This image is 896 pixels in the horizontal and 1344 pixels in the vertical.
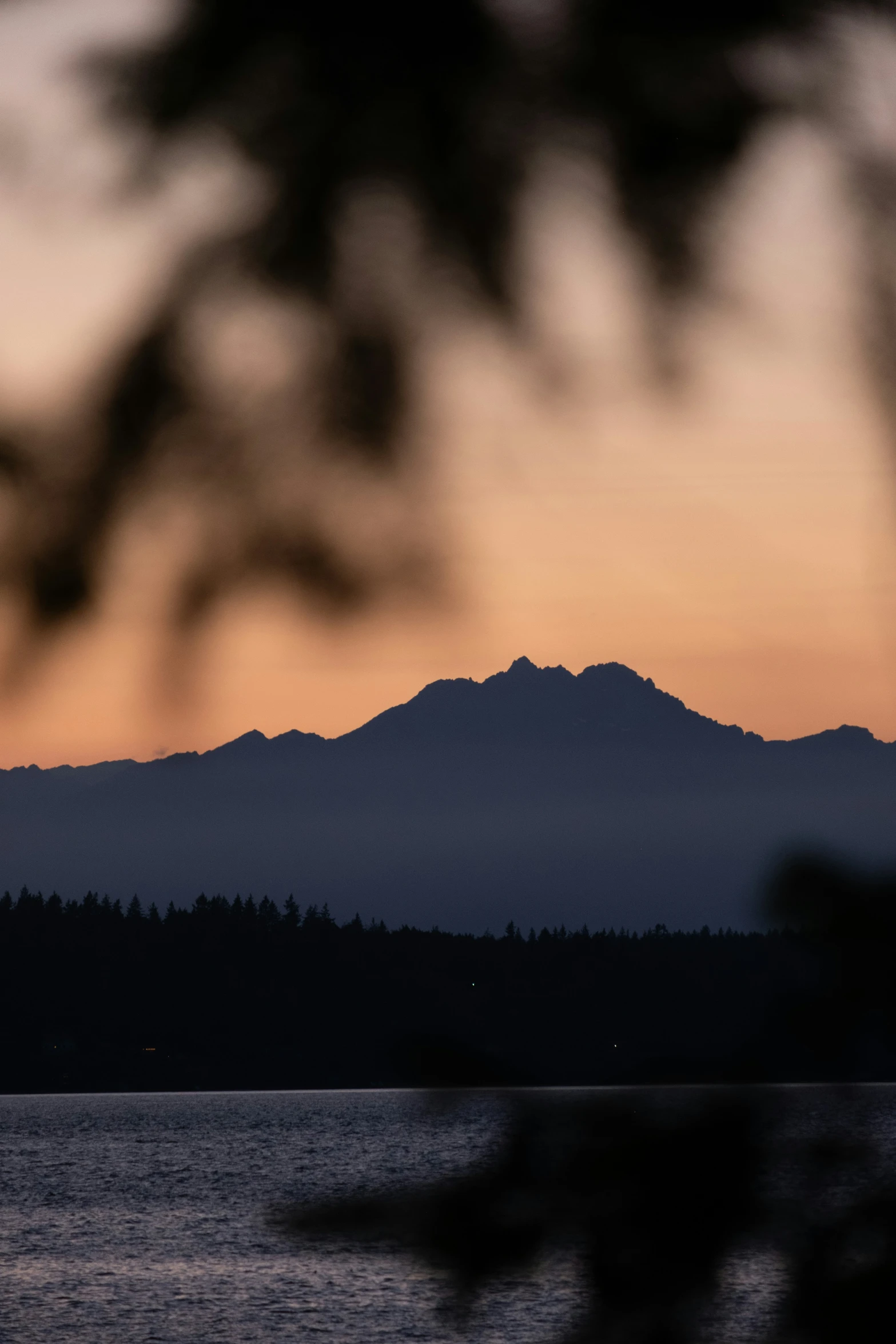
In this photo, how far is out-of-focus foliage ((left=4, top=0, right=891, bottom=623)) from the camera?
5.40ft

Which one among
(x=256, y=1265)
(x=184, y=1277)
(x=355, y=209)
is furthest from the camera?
(x=256, y=1265)

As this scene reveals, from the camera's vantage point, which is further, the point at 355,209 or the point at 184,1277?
the point at 184,1277

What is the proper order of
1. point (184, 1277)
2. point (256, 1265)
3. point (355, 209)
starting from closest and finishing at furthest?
point (355, 209) < point (184, 1277) < point (256, 1265)

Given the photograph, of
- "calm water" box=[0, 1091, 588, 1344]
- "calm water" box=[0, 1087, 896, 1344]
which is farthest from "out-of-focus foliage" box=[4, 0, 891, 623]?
"calm water" box=[0, 1091, 588, 1344]

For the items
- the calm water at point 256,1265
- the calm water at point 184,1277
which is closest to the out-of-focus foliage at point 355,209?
the calm water at point 256,1265

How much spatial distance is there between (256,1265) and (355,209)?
9528cm

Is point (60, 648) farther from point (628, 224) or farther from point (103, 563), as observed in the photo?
point (628, 224)

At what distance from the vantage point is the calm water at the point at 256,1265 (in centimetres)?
168

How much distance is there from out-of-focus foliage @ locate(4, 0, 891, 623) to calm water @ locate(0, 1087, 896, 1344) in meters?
0.63

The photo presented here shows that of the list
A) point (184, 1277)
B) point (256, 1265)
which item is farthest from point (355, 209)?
point (256, 1265)

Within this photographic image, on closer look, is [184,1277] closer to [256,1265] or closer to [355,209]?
[256,1265]

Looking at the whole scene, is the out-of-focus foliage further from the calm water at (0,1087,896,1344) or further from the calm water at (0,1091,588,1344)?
the calm water at (0,1091,588,1344)

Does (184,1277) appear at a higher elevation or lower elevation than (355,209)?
lower

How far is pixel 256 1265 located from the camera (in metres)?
90.2
